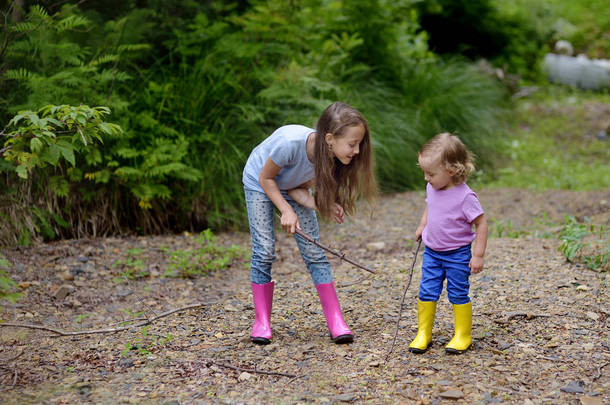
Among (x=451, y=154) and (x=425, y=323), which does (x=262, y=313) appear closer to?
(x=425, y=323)

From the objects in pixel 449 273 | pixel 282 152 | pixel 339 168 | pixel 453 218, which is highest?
pixel 282 152

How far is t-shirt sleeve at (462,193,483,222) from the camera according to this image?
2.80 meters

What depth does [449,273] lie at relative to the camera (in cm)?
289

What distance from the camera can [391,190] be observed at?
6.80 m

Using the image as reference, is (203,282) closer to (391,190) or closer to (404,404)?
(404,404)

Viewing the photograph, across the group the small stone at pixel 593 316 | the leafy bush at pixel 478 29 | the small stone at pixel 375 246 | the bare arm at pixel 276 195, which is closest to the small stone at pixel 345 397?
the bare arm at pixel 276 195

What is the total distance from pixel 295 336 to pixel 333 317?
26cm

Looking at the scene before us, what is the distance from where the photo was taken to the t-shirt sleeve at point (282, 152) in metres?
3.01

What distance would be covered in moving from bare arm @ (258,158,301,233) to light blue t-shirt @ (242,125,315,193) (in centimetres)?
5

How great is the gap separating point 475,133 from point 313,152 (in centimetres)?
519

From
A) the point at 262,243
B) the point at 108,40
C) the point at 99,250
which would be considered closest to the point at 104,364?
the point at 262,243

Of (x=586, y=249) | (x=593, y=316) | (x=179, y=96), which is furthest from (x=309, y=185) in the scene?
(x=179, y=96)

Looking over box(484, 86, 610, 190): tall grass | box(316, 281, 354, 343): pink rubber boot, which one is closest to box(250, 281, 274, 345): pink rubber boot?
box(316, 281, 354, 343): pink rubber boot

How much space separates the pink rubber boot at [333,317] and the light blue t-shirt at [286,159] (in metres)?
0.57
